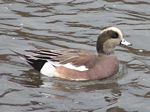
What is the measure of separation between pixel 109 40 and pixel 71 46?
0.98 m

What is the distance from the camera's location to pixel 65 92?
33.0ft

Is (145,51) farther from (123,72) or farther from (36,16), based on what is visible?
(36,16)

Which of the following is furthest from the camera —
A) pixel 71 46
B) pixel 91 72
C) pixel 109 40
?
pixel 71 46

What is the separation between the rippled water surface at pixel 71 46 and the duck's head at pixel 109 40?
0.36 meters

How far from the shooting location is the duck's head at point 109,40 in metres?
11.0

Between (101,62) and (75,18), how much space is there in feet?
7.64

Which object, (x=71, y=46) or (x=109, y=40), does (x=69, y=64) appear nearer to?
(x=109, y=40)

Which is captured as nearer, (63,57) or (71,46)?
(63,57)

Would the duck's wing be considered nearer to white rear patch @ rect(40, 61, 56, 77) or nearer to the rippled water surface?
white rear patch @ rect(40, 61, 56, 77)

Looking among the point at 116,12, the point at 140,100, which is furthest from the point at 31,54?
the point at 116,12

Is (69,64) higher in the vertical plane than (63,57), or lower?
lower

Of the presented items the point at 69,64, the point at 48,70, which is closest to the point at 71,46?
the point at 69,64

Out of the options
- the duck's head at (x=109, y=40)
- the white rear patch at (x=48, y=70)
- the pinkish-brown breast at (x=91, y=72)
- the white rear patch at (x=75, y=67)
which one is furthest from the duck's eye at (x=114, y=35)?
the white rear patch at (x=48, y=70)

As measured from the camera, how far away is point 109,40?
11031 mm
